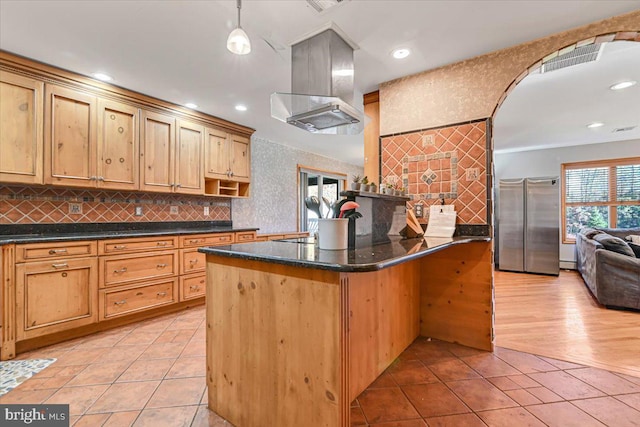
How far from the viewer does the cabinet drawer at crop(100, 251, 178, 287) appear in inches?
109

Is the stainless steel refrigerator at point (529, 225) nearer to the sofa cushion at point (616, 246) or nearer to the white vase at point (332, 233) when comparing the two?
the sofa cushion at point (616, 246)

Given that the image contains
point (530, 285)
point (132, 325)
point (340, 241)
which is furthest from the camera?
point (530, 285)

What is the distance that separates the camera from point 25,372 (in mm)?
2043

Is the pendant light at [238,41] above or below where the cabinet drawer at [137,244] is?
above

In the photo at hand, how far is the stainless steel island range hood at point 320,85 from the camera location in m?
2.07

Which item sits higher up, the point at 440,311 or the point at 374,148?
the point at 374,148

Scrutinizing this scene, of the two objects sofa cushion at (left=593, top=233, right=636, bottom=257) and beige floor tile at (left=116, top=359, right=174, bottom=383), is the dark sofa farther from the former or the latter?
beige floor tile at (left=116, top=359, right=174, bottom=383)

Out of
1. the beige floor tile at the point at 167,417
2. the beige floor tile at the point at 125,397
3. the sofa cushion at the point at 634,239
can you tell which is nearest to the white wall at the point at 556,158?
the sofa cushion at the point at 634,239

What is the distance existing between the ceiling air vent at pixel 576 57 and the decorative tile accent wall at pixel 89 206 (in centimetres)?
417

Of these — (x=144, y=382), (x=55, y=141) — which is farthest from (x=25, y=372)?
(x=55, y=141)

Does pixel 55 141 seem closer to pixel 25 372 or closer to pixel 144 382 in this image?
pixel 25 372

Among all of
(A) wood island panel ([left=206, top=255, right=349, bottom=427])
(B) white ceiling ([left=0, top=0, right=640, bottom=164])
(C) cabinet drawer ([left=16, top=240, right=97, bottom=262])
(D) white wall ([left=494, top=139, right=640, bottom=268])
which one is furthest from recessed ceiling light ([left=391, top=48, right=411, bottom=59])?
(D) white wall ([left=494, top=139, right=640, bottom=268])

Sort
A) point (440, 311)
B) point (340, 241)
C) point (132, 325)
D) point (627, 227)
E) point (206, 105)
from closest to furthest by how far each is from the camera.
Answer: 1. point (340, 241)
2. point (440, 311)
3. point (132, 325)
4. point (206, 105)
5. point (627, 227)

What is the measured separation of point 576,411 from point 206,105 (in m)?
4.17
